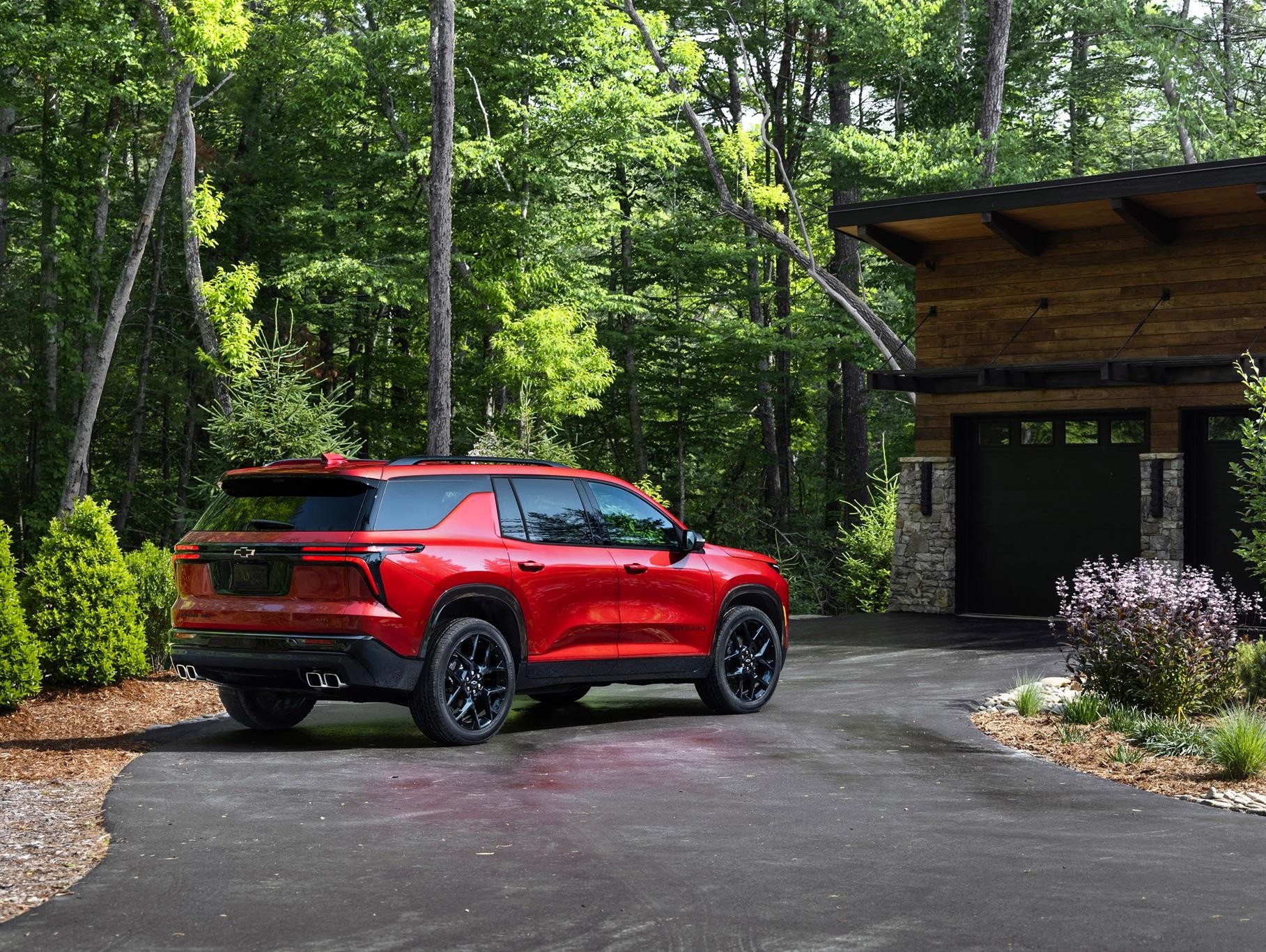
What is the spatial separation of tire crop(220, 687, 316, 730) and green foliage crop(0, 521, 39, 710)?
183 cm

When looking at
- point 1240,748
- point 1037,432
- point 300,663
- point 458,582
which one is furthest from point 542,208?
point 1240,748

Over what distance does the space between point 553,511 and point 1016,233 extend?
1140cm

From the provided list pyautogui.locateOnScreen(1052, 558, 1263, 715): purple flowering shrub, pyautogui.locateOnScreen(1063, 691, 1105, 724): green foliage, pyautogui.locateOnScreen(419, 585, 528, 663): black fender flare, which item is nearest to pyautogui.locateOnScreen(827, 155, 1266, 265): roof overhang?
pyautogui.locateOnScreen(1052, 558, 1263, 715): purple flowering shrub

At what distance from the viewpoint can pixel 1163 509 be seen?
18969mm

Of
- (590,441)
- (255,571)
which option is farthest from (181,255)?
(255,571)

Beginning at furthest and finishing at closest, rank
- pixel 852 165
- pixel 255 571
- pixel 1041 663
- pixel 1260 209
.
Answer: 1. pixel 852 165
2. pixel 1260 209
3. pixel 1041 663
4. pixel 255 571

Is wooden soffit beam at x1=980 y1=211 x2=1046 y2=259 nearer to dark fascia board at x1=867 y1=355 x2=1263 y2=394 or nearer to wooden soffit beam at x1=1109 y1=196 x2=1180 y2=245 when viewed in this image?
wooden soffit beam at x1=1109 y1=196 x2=1180 y2=245

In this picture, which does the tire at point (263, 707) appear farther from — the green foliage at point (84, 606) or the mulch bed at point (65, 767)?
the green foliage at point (84, 606)

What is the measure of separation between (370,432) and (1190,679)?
25.0 m

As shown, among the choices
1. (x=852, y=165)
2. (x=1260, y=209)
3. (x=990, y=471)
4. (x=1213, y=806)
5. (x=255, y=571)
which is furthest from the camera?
(x=852, y=165)

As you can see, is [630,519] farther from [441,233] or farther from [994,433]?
[994,433]

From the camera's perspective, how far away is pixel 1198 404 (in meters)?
18.8

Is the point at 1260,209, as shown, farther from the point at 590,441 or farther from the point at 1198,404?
the point at 590,441

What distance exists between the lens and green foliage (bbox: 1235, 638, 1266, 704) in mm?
11742
